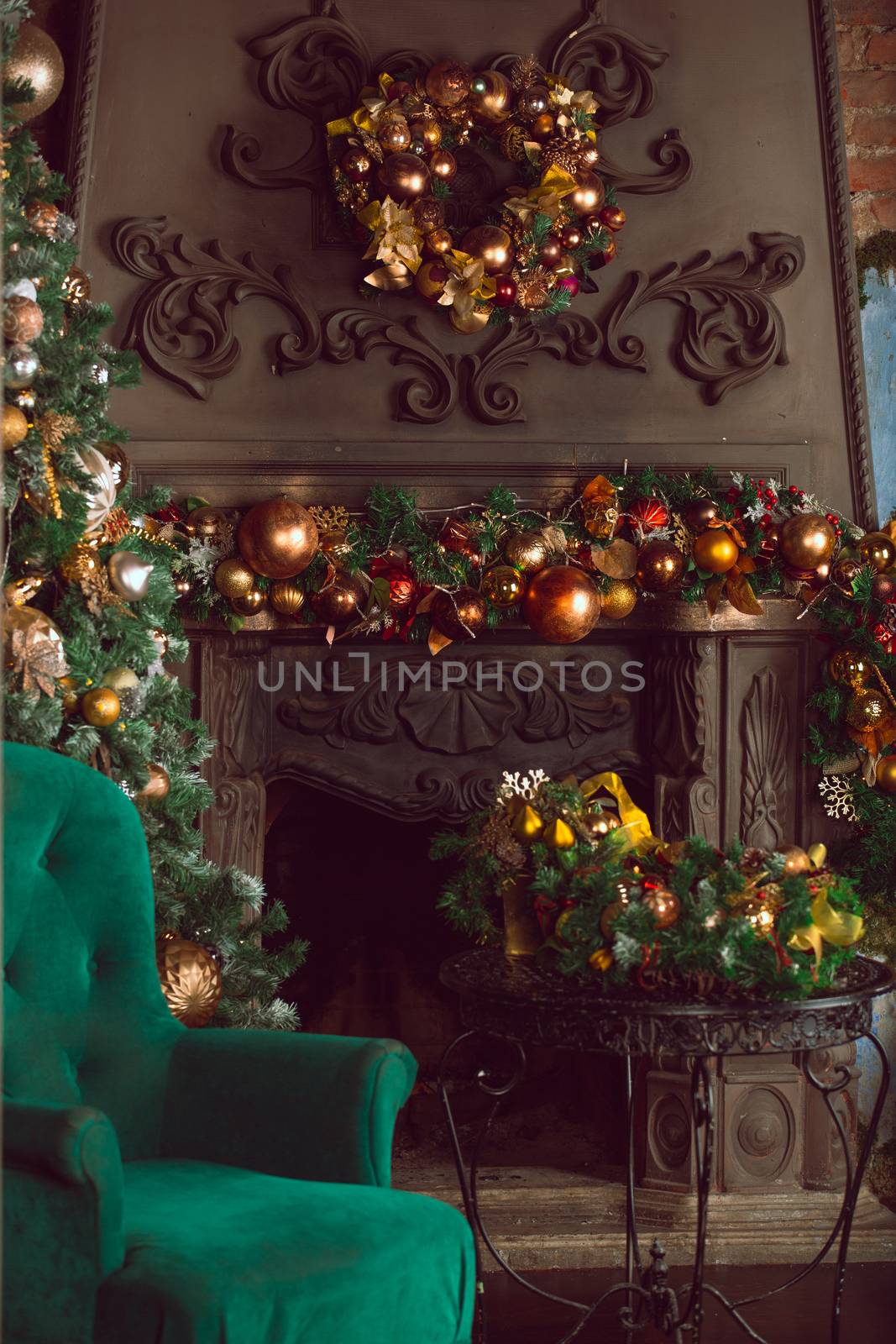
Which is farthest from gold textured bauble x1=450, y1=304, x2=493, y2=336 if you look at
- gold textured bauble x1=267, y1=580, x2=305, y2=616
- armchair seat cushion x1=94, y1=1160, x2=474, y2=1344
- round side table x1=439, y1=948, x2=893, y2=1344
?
armchair seat cushion x1=94, y1=1160, x2=474, y2=1344

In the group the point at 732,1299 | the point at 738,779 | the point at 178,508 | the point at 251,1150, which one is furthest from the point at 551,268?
the point at 732,1299

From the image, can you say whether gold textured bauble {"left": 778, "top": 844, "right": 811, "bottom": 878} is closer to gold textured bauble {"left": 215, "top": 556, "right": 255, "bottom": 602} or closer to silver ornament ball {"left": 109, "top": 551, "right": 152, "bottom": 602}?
silver ornament ball {"left": 109, "top": 551, "right": 152, "bottom": 602}

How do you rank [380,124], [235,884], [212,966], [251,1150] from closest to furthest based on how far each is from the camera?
[251,1150] < [212,966] < [235,884] < [380,124]

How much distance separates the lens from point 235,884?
2.64 meters

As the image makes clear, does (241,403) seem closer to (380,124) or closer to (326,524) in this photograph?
(326,524)

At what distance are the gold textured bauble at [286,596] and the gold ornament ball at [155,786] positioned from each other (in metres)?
0.53

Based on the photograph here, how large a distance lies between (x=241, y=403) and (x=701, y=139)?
1211mm

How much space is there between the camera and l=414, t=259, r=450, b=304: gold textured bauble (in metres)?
2.96

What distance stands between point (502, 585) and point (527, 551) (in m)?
0.09

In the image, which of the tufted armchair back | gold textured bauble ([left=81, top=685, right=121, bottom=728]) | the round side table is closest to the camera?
the round side table

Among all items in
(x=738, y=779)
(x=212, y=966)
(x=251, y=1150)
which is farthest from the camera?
(x=738, y=779)

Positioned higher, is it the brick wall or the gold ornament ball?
the brick wall

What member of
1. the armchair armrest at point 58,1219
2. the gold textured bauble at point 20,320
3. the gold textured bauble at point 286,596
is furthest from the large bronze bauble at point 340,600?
the armchair armrest at point 58,1219

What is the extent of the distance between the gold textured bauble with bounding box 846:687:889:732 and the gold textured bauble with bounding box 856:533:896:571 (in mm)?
275
